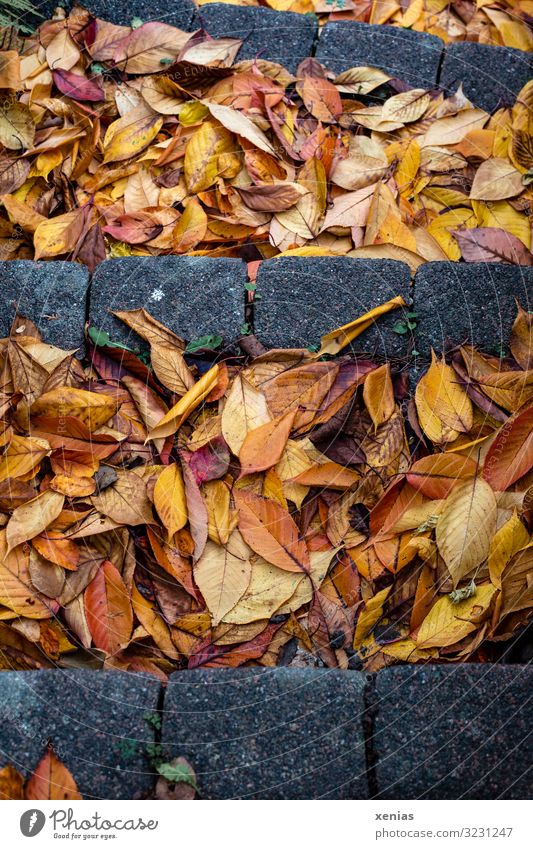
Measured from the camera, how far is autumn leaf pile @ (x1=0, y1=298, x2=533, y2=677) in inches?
48.2

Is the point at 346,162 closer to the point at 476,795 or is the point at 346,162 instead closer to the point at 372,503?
the point at 372,503

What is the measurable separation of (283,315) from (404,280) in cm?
23

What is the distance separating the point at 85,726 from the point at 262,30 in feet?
4.68

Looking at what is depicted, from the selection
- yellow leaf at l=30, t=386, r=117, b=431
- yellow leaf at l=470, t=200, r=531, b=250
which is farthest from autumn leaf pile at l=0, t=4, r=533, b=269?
yellow leaf at l=30, t=386, r=117, b=431

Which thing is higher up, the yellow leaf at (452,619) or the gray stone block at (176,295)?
the gray stone block at (176,295)

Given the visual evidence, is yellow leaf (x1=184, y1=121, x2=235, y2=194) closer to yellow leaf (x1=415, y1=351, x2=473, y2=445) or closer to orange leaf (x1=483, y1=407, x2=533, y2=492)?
yellow leaf (x1=415, y1=351, x2=473, y2=445)

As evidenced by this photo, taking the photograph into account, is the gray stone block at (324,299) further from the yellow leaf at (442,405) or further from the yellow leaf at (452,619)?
the yellow leaf at (452,619)

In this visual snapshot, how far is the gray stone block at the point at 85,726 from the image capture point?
108 centimetres

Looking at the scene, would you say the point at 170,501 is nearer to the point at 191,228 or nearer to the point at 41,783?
the point at 41,783

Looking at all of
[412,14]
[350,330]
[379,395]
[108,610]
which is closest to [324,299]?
[350,330]

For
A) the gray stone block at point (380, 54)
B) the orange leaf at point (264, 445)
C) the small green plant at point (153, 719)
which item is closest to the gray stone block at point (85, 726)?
the small green plant at point (153, 719)

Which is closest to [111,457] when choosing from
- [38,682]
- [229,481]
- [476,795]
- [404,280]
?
[229,481]

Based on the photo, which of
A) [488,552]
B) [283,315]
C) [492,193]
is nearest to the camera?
[488,552]

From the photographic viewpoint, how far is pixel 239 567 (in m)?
1.25
